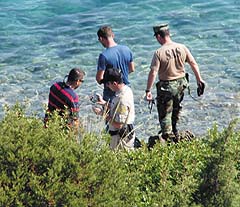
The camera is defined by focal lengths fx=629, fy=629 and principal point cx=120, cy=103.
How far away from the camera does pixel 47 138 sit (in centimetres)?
606

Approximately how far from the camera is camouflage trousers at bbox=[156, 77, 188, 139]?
381 inches

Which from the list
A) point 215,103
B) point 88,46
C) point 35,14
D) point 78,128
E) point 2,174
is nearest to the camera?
point 2,174

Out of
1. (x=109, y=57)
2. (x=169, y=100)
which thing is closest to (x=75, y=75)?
(x=109, y=57)

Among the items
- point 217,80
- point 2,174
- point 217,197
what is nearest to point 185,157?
point 217,197

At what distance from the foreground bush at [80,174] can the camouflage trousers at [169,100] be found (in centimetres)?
312

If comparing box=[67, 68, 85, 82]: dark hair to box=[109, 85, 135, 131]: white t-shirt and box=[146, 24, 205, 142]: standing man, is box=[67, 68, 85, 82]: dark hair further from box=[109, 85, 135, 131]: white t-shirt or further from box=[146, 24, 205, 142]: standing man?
box=[146, 24, 205, 142]: standing man

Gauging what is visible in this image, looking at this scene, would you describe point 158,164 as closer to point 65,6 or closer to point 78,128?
point 78,128

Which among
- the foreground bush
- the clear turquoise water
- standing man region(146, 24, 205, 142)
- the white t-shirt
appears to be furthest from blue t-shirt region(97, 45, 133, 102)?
the foreground bush

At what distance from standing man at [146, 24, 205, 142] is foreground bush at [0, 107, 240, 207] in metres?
3.08

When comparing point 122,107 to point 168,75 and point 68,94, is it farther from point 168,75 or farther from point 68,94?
point 168,75

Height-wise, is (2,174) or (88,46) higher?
(2,174)

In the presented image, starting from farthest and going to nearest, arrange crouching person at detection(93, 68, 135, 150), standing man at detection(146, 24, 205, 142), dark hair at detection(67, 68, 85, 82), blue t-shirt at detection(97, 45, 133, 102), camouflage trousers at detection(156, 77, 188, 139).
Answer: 1. camouflage trousers at detection(156, 77, 188, 139)
2. standing man at detection(146, 24, 205, 142)
3. blue t-shirt at detection(97, 45, 133, 102)
4. dark hair at detection(67, 68, 85, 82)
5. crouching person at detection(93, 68, 135, 150)

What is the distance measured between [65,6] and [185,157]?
57.3ft

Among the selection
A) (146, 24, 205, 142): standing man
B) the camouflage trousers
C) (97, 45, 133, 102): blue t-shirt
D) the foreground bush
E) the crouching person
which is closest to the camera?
the foreground bush
